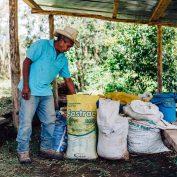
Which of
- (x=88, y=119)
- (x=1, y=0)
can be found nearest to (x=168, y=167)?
(x=88, y=119)

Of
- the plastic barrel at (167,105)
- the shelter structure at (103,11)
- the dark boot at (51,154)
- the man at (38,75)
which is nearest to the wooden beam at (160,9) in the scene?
the shelter structure at (103,11)

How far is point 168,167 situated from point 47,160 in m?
1.68

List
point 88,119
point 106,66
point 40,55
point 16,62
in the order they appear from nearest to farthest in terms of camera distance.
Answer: point 40,55 → point 88,119 → point 16,62 → point 106,66

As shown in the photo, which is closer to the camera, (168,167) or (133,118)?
(168,167)

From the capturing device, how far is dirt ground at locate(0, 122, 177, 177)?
473 centimetres

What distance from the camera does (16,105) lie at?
6.09 meters

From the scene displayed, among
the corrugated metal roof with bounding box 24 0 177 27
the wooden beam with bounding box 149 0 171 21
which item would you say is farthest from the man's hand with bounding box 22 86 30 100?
the wooden beam with bounding box 149 0 171 21

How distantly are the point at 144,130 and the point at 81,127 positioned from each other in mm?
897

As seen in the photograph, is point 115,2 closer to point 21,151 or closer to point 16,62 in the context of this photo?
point 16,62

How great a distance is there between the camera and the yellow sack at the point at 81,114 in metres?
5.21

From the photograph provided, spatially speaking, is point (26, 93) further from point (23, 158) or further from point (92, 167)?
point (92, 167)

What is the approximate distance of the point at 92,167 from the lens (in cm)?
499

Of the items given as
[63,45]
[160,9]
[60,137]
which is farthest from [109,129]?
[160,9]

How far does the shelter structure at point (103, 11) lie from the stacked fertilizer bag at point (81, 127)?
1.23m
